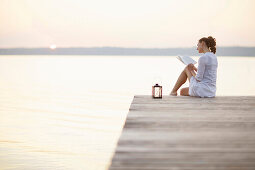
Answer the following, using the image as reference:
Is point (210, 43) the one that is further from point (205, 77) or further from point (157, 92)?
point (157, 92)

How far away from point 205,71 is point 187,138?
2223mm

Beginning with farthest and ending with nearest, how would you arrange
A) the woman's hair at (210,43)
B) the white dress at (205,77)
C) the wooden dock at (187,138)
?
the woman's hair at (210,43)
the white dress at (205,77)
the wooden dock at (187,138)

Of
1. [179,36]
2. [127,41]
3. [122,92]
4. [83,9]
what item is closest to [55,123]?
[122,92]

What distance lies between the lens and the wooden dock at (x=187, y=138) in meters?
1.94

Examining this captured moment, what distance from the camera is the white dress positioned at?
4395 millimetres

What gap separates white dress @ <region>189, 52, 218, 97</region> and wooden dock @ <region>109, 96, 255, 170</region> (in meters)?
0.67

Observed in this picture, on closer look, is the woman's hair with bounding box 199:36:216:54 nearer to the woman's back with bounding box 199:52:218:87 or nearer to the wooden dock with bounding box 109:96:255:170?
the woman's back with bounding box 199:52:218:87

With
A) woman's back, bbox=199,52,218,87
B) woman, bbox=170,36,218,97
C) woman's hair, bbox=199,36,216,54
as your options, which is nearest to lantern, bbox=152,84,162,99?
woman, bbox=170,36,218,97

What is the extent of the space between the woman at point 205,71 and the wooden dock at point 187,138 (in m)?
0.67

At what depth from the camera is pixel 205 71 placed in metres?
4.51

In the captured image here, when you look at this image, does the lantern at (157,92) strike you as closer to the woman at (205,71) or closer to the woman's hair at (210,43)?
the woman at (205,71)

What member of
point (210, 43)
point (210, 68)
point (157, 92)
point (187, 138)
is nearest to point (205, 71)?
point (210, 68)

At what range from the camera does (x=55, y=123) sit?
787 centimetres

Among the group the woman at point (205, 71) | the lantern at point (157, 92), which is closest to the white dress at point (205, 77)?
the woman at point (205, 71)
